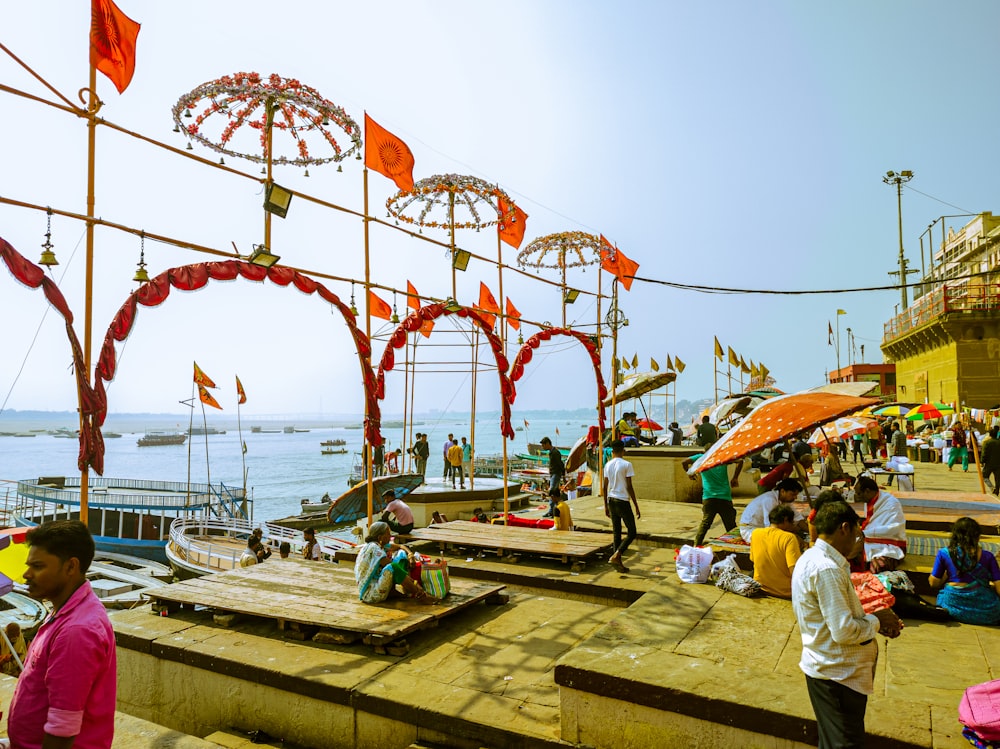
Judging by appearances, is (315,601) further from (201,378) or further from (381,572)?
(201,378)

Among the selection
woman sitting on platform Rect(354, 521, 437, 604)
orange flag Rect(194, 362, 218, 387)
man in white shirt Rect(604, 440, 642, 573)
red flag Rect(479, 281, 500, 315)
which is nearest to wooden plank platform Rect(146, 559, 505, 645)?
woman sitting on platform Rect(354, 521, 437, 604)

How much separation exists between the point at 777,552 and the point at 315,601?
5136mm

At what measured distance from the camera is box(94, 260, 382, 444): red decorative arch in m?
6.40

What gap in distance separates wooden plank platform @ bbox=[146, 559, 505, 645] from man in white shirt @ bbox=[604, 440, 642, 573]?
198cm

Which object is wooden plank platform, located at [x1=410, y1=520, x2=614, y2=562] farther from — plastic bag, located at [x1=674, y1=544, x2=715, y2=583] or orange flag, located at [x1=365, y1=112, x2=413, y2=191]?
orange flag, located at [x1=365, y1=112, x2=413, y2=191]

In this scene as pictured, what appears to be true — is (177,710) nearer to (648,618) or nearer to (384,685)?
(384,685)

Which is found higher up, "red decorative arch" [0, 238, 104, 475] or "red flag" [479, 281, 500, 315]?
"red flag" [479, 281, 500, 315]

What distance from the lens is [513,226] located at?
1294 centimetres

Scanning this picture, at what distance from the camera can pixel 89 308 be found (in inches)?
236

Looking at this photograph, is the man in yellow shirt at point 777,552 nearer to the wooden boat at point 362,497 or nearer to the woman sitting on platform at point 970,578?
the woman sitting on platform at point 970,578

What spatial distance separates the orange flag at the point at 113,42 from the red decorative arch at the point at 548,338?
8249mm

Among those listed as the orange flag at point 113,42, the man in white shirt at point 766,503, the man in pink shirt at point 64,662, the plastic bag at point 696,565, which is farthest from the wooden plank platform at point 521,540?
the orange flag at point 113,42

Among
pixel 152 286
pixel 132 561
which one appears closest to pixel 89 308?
pixel 152 286

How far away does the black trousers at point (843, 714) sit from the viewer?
309cm
